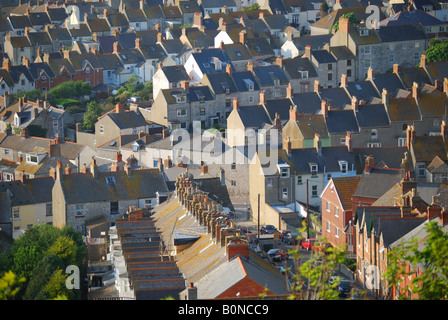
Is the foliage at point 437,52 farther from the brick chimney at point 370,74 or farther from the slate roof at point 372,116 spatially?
the slate roof at point 372,116

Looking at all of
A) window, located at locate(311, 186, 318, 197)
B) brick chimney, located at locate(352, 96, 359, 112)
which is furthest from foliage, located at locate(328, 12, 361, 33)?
window, located at locate(311, 186, 318, 197)

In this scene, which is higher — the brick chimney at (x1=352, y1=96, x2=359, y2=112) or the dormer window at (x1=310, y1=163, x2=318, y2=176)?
the brick chimney at (x1=352, y1=96, x2=359, y2=112)

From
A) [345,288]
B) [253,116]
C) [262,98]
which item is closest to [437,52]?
[262,98]

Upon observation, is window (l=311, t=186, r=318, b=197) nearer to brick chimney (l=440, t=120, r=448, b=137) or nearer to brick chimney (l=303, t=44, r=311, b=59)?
brick chimney (l=440, t=120, r=448, b=137)

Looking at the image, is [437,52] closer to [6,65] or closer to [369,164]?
[369,164]

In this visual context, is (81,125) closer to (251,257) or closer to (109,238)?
(109,238)
